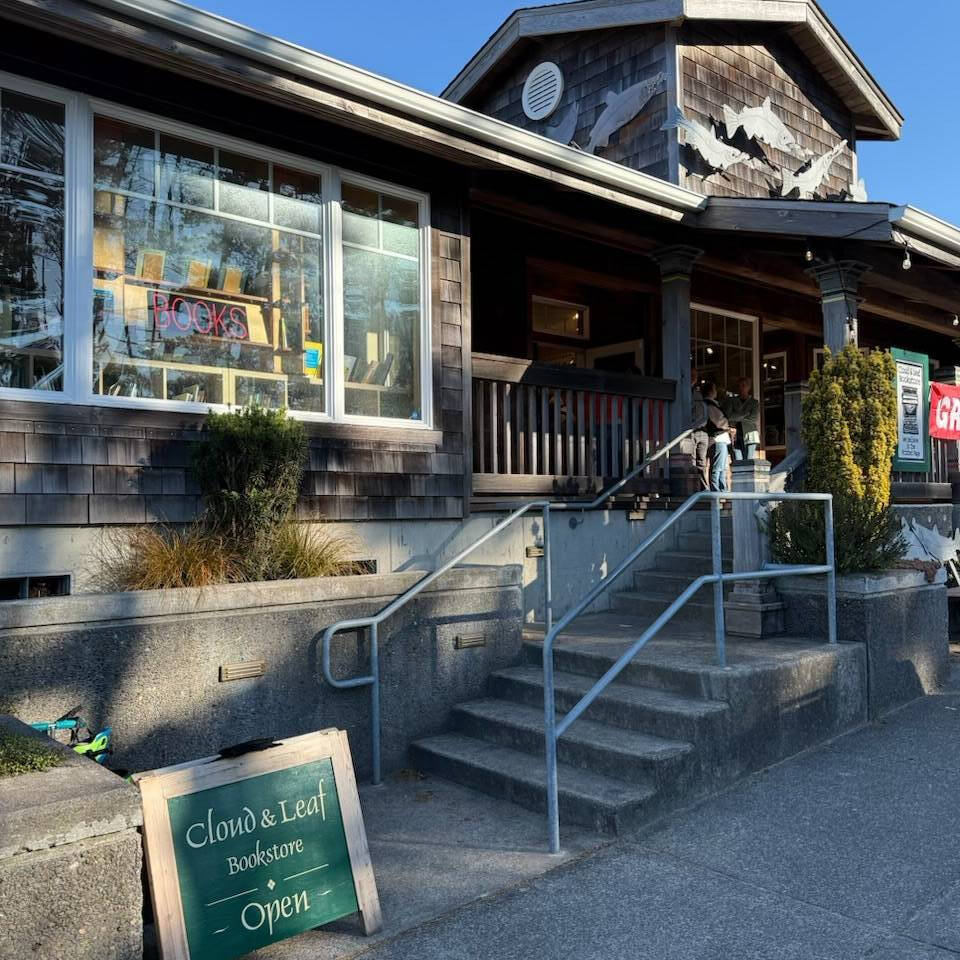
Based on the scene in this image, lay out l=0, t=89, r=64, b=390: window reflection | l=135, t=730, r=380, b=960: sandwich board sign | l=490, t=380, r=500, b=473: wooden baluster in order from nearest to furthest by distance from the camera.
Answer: l=135, t=730, r=380, b=960: sandwich board sign < l=0, t=89, r=64, b=390: window reflection < l=490, t=380, r=500, b=473: wooden baluster

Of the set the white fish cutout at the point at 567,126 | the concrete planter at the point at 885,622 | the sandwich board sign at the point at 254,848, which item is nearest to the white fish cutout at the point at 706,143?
the white fish cutout at the point at 567,126

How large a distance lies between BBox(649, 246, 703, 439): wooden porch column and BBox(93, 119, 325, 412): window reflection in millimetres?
3760

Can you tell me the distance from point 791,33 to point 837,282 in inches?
264

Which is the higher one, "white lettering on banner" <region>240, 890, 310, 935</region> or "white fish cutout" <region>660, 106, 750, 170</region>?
"white fish cutout" <region>660, 106, 750, 170</region>

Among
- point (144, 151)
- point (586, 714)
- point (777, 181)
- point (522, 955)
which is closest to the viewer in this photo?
point (522, 955)

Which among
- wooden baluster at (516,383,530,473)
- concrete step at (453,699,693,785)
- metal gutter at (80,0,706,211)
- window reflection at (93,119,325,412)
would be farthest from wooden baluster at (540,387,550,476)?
concrete step at (453,699,693,785)

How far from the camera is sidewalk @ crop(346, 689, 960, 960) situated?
312 cm

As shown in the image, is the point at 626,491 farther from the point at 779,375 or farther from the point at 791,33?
the point at 791,33

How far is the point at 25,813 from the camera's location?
2.63m

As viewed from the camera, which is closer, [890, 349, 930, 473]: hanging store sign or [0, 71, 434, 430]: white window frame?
[0, 71, 434, 430]: white window frame

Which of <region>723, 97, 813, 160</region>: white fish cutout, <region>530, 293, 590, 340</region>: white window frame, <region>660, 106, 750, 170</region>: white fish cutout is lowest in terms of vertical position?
<region>530, 293, 590, 340</region>: white window frame

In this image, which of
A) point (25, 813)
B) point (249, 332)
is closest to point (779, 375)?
point (249, 332)

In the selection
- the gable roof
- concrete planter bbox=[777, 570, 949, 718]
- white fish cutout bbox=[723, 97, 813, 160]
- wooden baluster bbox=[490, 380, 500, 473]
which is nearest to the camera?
concrete planter bbox=[777, 570, 949, 718]

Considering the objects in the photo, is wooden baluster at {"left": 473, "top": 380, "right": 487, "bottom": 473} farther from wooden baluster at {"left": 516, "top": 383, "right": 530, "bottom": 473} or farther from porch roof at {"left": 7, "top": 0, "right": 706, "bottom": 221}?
porch roof at {"left": 7, "top": 0, "right": 706, "bottom": 221}
